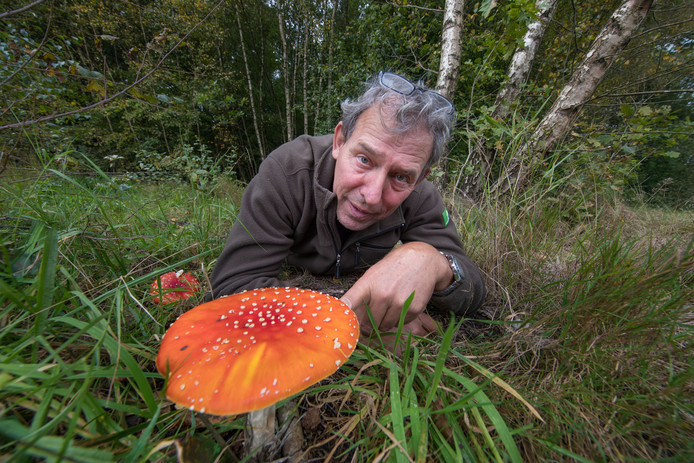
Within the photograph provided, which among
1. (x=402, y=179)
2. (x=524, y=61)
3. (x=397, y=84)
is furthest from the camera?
(x=524, y=61)

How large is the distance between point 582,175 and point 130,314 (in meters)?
3.27

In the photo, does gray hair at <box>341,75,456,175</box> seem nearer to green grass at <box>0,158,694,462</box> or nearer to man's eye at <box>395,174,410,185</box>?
man's eye at <box>395,174,410,185</box>

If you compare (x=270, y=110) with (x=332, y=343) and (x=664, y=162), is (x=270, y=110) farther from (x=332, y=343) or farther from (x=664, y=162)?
(x=664, y=162)

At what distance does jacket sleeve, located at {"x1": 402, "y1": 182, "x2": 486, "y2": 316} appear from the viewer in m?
1.33

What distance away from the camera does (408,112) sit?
1.33 meters

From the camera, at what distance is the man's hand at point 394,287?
42.8 inches

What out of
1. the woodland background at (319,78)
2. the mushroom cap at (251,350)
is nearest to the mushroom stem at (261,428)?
the mushroom cap at (251,350)

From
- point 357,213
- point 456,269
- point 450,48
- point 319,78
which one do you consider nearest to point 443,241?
point 456,269

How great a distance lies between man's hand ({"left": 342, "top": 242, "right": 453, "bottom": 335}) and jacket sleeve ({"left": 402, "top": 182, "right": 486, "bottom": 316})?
0.17m

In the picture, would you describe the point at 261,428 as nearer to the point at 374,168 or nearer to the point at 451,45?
the point at 374,168

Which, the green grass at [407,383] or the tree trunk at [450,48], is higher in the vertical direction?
the tree trunk at [450,48]

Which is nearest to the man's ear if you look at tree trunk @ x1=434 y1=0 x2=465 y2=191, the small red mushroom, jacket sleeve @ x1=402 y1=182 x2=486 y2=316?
jacket sleeve @ x1=402 y1=182 x2=486 y2=316

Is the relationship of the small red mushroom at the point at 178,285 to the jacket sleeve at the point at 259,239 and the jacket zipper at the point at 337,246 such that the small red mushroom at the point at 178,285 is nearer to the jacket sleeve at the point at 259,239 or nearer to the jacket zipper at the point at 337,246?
the jacket sleeve at the point at 259,239

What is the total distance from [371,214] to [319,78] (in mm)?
8877
